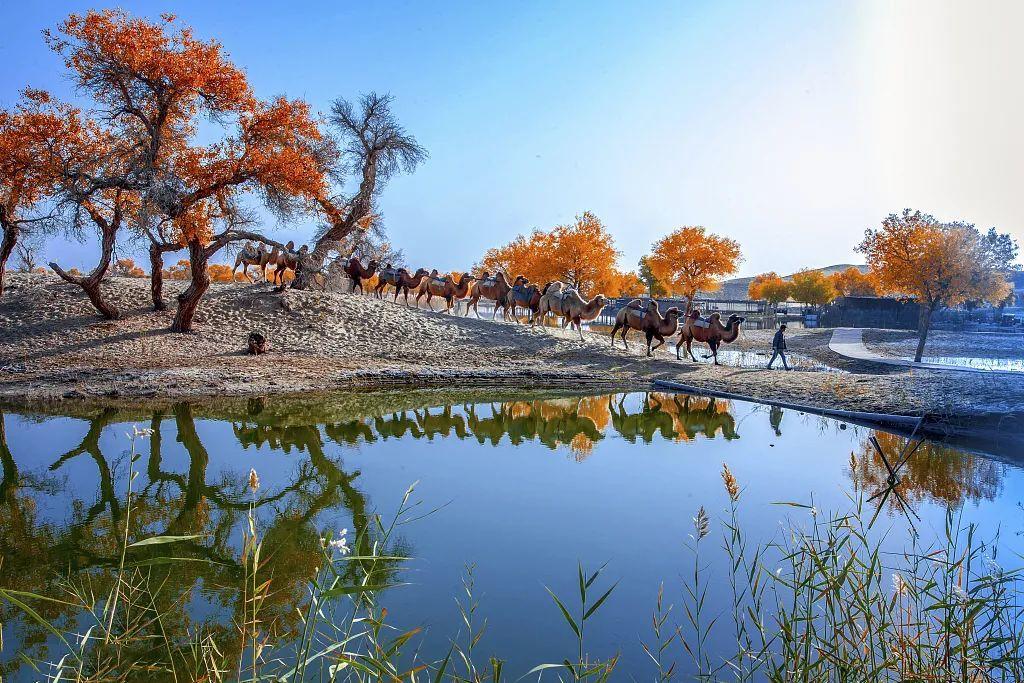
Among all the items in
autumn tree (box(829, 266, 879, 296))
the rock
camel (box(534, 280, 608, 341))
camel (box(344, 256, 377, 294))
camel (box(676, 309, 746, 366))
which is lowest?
the rock

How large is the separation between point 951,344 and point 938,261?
23.2 ft

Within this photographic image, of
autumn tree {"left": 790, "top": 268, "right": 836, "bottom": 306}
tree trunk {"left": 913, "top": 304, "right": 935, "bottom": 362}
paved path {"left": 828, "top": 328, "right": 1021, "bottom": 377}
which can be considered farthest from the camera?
autumn tree {"left": 790, "top": 268, "right": 836, "bottom": 306}

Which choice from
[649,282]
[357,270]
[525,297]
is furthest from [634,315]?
[649,282]

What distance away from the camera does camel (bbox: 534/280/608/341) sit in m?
22.6

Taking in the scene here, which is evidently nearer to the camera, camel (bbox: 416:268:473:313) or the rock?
the rock

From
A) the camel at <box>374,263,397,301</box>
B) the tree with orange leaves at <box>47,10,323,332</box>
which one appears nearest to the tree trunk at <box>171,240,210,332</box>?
the tree with orange leaves at <box>47,10,323,332</box>

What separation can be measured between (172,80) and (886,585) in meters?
17.4

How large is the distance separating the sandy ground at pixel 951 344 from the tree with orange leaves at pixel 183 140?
2072cm

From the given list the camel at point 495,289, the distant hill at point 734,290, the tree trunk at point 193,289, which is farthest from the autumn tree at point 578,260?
the distant hill at point 734,290

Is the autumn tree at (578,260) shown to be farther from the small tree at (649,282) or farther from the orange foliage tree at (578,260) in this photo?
the small tree at (649,282)

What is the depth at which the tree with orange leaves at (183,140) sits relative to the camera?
1486 cm

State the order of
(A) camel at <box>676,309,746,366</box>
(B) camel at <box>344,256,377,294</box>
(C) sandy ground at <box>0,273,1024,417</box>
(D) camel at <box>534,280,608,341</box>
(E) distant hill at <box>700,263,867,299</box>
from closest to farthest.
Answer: (C) sandy ground at <box>0,273,1024,417</box>
(A) camel at <box>676,309,746,366</box>
(D) camel at <box>534,280,608,341</box>
(B) camel at <box>344,256,377,294</box>
(E) distant hill at <box>700,263,867,299</box>

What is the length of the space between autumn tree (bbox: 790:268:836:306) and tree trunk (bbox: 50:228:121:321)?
2662 inches

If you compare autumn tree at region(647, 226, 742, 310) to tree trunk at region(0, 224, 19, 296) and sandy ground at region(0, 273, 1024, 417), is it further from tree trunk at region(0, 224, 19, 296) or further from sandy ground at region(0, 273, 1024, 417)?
tree trunk at region(0, 224, 19, 296)
